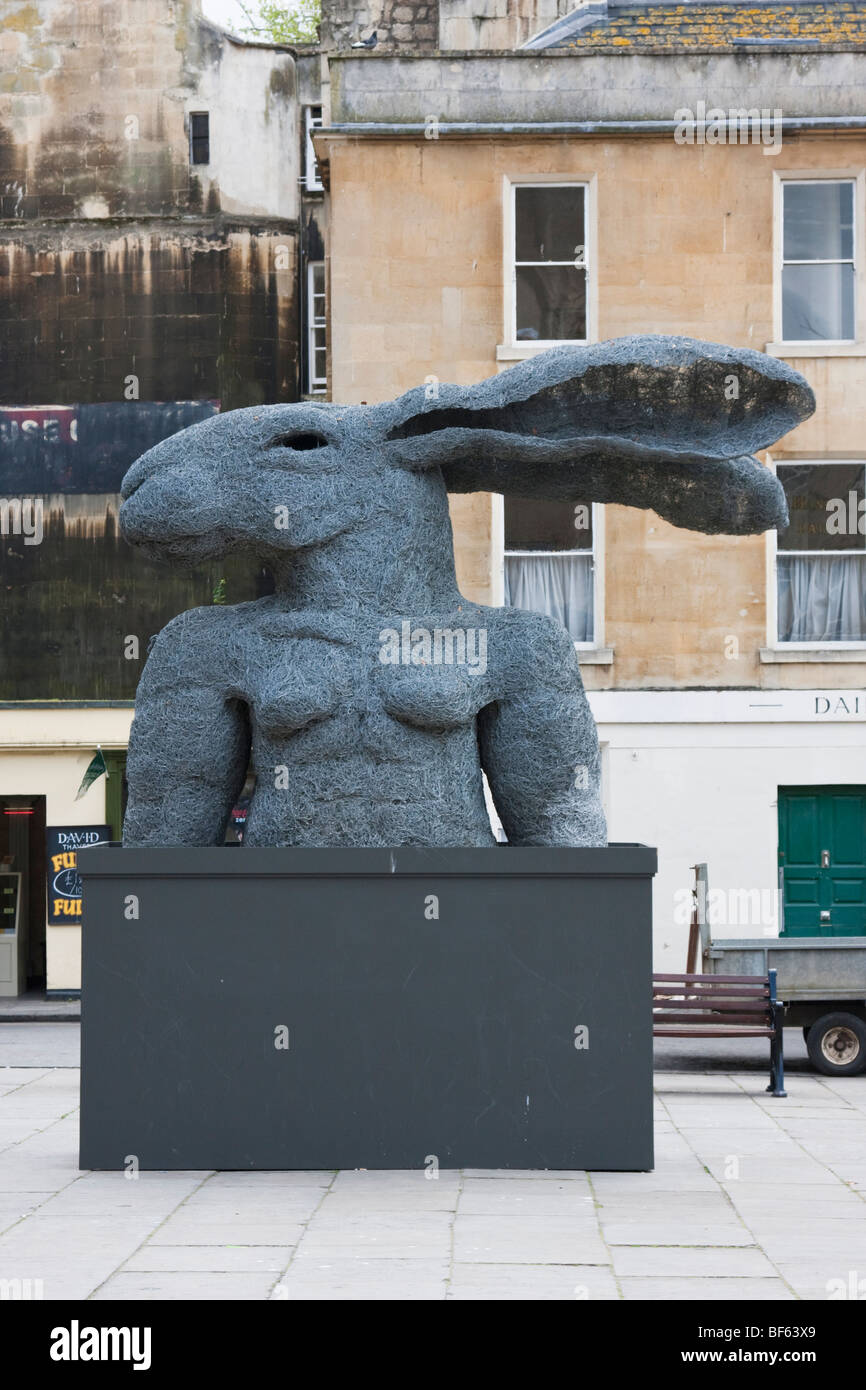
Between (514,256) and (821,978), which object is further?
(514,256)

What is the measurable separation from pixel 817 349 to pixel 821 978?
7219 millimetres

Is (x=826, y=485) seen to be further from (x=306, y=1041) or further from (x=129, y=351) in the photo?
(x=306, y=1041)

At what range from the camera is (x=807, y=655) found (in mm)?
17703

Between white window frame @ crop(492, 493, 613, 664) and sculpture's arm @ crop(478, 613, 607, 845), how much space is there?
9753 mm

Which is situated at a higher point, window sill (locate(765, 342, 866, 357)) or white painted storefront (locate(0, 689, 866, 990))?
window sill (locate(765, 342, 866, 357))

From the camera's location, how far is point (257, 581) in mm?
21109

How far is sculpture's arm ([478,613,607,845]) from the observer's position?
787 cm

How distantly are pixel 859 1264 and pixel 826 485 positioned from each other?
12.9 meters

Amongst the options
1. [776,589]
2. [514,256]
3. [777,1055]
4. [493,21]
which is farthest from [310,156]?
[777,1055]

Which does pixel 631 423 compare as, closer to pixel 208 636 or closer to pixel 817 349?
pixel 208 636

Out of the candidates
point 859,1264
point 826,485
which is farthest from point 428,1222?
point 826,485

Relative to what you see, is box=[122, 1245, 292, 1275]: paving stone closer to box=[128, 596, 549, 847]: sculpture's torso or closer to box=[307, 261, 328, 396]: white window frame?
box=[128, 596, 549, 847]: sculpture's torso

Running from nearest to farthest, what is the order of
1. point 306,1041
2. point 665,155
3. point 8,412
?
point 306,1041
point 665,155
point 8,412

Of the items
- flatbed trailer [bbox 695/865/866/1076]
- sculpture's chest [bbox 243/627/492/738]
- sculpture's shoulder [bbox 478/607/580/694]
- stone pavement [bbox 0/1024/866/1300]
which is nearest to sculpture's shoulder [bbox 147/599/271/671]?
sculpture's chest [bbox 243/627/492/738]
